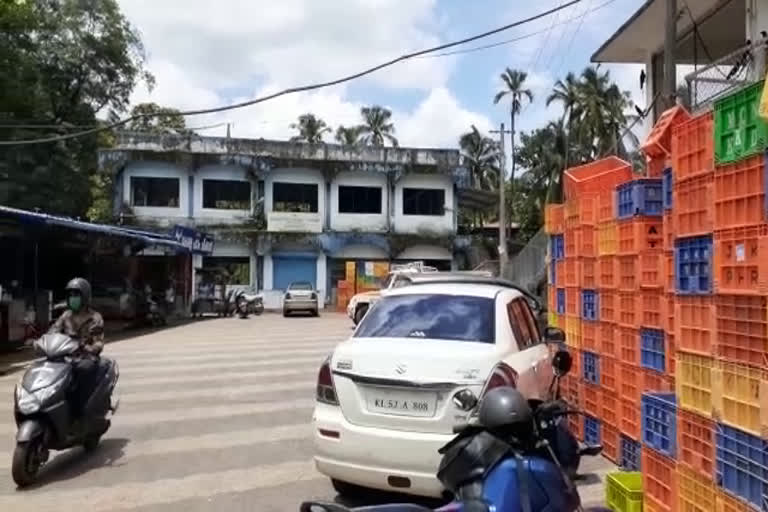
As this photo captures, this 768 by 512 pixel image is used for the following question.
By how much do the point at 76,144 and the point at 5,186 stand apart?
205 inches

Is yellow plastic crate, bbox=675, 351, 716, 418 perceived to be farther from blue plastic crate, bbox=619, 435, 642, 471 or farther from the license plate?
blue plastic crate, bbox=619, 435, 642, 471

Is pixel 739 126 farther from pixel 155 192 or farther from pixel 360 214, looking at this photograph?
pixel 155 192

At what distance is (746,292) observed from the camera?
3750 millimetres

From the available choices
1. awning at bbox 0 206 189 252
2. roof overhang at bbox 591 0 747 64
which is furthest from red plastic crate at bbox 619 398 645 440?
awning at bbox 0 206 189 252

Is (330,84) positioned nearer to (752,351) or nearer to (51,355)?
(51,355)

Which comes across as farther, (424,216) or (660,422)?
(424,216)

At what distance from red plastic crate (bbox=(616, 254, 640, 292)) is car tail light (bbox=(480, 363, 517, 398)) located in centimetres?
161

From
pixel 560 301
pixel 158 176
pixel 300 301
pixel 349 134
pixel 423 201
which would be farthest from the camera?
pixel 349 134

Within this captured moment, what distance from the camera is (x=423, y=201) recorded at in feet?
132

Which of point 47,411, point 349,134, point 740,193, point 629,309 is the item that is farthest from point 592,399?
point 349,134

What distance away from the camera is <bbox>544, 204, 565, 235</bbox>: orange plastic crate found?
843cm

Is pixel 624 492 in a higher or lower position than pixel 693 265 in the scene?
lower

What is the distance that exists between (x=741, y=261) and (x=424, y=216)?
119 feet

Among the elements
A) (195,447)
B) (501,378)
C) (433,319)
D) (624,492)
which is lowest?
(195,447)
